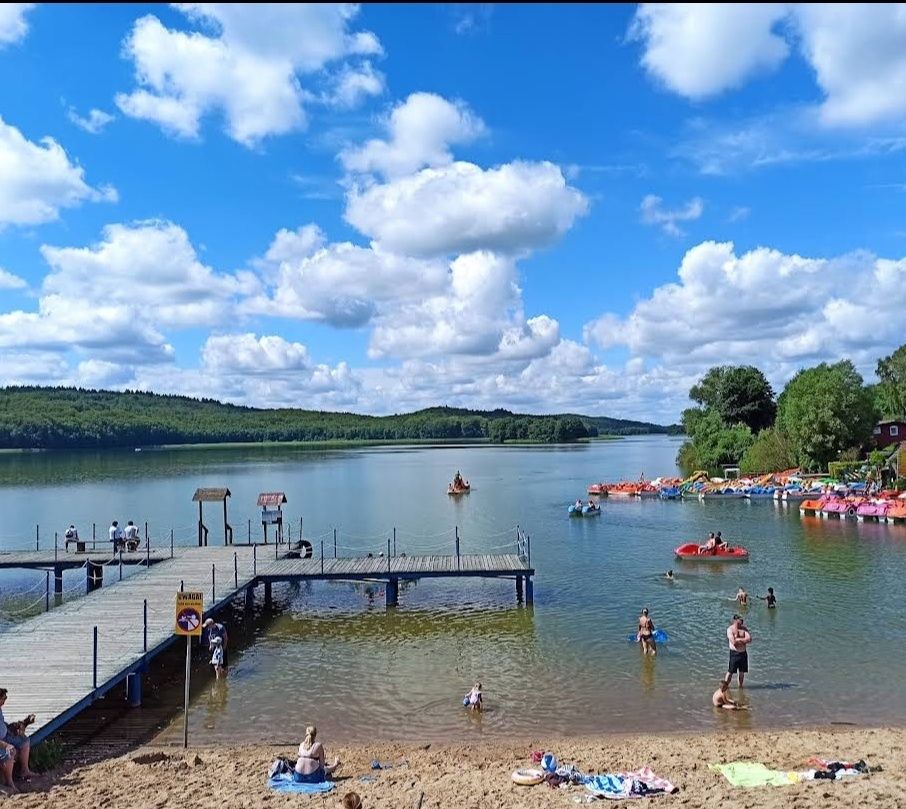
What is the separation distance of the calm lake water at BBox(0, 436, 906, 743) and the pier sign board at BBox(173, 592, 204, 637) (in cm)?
311

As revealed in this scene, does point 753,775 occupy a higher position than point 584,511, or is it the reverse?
point 584,511

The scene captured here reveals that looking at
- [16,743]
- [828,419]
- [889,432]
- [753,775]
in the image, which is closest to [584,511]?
[828,419]

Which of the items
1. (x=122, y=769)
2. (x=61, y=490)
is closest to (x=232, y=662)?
(x=122, y=769)

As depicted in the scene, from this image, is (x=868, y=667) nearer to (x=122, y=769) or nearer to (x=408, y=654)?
(x=408, y=654)

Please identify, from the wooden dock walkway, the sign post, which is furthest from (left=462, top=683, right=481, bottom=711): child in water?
the wooden dock walkway

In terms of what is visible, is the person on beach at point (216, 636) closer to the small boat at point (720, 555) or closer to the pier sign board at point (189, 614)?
the pier sign board at point (189, 614)

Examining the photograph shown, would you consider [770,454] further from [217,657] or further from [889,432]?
[217,657]

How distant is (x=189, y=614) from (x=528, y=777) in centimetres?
733

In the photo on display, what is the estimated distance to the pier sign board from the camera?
1603 centimetres

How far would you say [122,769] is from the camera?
1481 centimetres

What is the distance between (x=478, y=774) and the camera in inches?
572

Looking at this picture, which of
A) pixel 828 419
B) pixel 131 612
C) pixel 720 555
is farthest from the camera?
pixel 828 419

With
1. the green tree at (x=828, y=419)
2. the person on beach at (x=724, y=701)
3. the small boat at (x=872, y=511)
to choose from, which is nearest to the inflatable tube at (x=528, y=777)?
the person on beach at (x=724, y=701)

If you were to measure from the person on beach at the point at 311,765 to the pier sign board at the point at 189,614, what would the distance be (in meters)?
3.31
